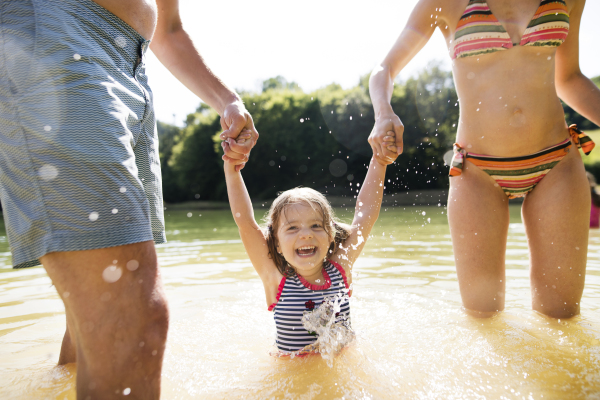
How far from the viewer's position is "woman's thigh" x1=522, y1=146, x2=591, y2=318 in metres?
2.54

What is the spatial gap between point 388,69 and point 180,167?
41.0 metres

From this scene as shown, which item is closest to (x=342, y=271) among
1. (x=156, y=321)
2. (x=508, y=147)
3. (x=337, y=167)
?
(x=508, y=147)

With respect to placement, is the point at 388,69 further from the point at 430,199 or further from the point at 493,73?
the point at 430,199

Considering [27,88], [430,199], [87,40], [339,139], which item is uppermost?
[339,139]

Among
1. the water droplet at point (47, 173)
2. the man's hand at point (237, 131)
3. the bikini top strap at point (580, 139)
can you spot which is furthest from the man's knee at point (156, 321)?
the bikini top strap at point (580, 139)

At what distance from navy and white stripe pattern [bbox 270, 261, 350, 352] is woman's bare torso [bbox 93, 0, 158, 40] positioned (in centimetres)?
162

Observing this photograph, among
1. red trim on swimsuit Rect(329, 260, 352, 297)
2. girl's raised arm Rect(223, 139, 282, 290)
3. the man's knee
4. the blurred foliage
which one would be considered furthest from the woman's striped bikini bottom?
the blurred foliage

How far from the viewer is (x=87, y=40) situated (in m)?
1.42

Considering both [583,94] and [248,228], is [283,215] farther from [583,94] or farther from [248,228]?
[583,94]

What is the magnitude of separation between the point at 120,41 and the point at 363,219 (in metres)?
1.82

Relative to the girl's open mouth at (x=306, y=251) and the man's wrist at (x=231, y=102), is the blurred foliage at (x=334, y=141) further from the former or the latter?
the man's wrist at (x=231, y=102)

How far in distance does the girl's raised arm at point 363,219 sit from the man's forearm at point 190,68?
1071 mm

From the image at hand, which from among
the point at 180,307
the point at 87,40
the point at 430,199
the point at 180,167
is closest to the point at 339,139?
the point at 430,199

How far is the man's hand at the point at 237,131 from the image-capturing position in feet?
6.88
